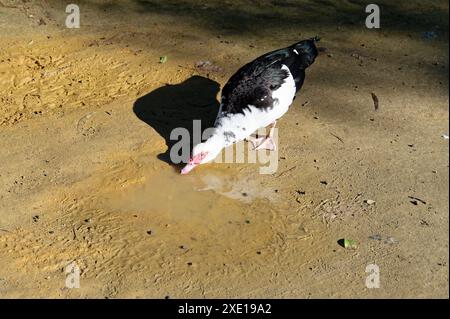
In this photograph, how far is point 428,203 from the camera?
5.68 m

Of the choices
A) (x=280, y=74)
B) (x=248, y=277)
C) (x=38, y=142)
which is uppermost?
(x=280, y=74)

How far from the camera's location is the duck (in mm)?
6254

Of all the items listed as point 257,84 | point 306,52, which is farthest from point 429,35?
point 257,84

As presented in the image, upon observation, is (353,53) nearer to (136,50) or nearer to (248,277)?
(136,50)

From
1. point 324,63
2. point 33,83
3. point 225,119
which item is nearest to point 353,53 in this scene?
point 324,63

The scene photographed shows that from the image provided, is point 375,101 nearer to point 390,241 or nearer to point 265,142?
point 265,142

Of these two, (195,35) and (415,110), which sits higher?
(195,35)

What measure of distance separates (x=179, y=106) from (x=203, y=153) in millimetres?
1113

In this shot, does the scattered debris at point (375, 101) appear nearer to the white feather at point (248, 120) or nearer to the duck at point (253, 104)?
the duck at point (253, 104)

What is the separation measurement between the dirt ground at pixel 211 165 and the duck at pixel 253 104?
0.77 ft

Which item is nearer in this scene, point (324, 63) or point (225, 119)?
point (225, 119)

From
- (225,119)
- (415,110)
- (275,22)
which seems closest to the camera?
(225,119)

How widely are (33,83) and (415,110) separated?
4363mm

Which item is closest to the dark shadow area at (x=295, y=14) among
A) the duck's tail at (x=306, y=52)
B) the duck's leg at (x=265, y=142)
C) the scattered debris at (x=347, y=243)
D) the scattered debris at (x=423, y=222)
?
the duck's tail at (x=306, y=52)
